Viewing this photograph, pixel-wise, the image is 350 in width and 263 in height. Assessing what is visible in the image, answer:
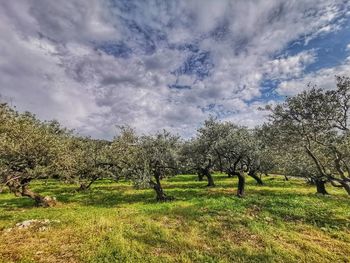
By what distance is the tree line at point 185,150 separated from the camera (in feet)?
66.2

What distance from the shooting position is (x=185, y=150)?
42.5 metres

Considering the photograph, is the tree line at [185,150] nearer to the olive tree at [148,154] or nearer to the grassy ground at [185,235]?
the olive tree at [148,154]

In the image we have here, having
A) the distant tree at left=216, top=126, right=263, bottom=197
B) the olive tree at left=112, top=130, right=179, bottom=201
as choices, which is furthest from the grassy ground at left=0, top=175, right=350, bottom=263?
the distant tree at left=216, top=126, right=263, bottom=197

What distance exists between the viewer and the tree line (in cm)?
2019

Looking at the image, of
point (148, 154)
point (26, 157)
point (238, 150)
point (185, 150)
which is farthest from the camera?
point (185, 150)

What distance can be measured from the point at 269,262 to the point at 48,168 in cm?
2172

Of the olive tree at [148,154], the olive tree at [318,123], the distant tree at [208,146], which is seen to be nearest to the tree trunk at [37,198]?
the olive tree at [148,154]

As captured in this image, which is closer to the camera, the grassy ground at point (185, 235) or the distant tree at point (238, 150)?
the grassy ground at point (185, 235)

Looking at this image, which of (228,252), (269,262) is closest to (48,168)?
(228,252)

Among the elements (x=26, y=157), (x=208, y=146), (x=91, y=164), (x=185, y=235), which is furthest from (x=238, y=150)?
(x=26, y=157)

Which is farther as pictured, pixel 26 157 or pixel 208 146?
pixel 208 146

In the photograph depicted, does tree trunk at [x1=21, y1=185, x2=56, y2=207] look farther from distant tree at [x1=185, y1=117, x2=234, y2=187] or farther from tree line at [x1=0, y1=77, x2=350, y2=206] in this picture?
distant tree at [x1=185, y1=117, x2=234, y2=187]

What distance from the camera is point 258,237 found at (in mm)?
16609

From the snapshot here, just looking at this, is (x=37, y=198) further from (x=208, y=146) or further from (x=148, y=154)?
(x=208, y=146)
